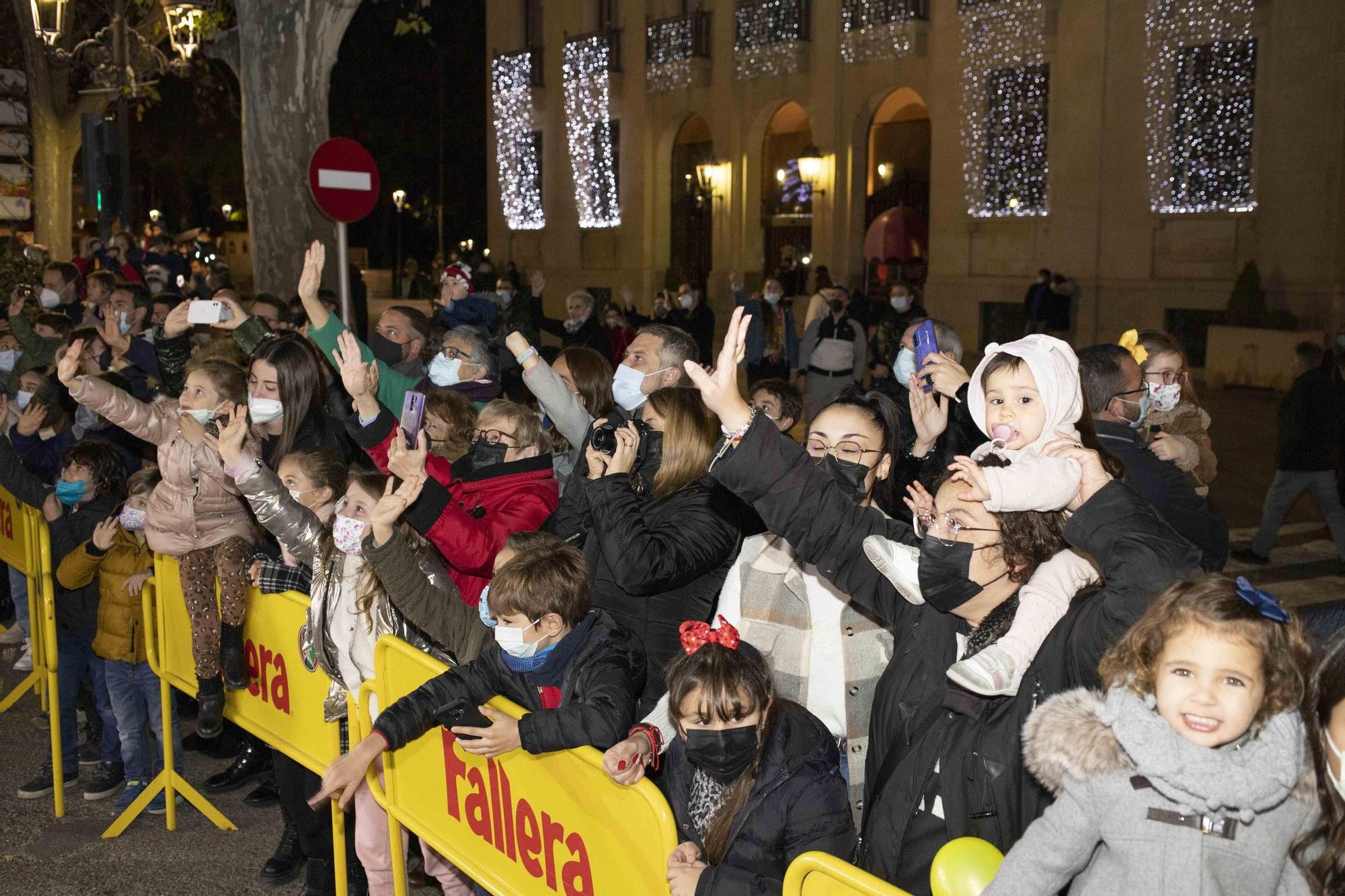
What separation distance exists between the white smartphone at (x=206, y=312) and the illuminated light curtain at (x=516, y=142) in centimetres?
2872

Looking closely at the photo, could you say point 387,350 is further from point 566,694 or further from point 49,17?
point 49,17

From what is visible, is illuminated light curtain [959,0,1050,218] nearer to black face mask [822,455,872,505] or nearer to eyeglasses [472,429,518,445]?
eyeglasses [472,429,518,445]

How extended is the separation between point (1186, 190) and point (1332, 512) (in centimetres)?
1317

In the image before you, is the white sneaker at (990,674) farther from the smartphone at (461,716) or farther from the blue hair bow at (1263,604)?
the smartphone at (461,716)

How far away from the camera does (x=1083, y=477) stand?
267cm

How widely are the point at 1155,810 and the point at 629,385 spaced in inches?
133

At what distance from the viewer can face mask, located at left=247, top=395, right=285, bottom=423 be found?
5723mm

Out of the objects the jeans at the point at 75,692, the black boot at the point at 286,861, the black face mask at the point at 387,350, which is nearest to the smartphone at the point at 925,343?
the black boot at the point at 286,861

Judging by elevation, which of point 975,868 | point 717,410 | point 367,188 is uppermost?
point 367,188

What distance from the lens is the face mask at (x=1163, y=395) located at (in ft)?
17.5

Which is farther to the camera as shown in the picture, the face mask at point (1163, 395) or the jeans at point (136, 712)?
the jeans at point (136, 712)

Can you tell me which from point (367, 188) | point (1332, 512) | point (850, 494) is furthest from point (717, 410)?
point (1332, 512)

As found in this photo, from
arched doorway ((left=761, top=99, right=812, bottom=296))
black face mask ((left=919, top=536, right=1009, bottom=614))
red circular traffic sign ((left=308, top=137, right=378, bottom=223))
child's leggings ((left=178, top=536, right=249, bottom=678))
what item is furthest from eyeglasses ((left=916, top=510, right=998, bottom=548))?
arched doorway ((left=761, top=99, right=812, bottom=296))

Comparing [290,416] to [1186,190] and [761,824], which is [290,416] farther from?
[1186,190]
